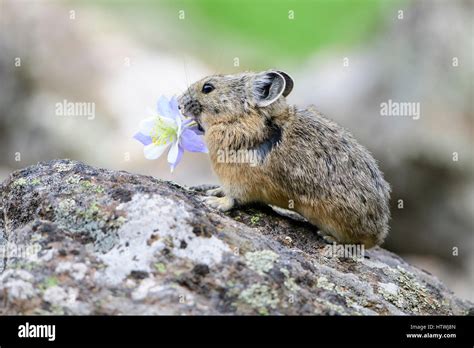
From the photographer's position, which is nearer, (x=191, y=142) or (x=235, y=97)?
(x=191, y=142)

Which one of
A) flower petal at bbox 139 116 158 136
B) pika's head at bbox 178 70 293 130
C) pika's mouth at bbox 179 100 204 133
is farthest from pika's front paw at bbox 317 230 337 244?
flower petal at bbox 139 116 158 136

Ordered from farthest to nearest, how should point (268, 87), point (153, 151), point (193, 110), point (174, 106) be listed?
point (193, 110) < point (268, 87) < point (174, 106) < point (153, 151)

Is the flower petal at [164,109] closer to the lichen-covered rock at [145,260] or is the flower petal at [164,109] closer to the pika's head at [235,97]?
the pika's head at [235,97]

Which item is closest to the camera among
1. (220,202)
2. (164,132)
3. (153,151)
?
(220,202)

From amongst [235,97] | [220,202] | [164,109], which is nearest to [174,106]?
[164,109]

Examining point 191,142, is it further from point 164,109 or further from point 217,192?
point 217,192

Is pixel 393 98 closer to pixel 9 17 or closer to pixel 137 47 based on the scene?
pixel 137 47
